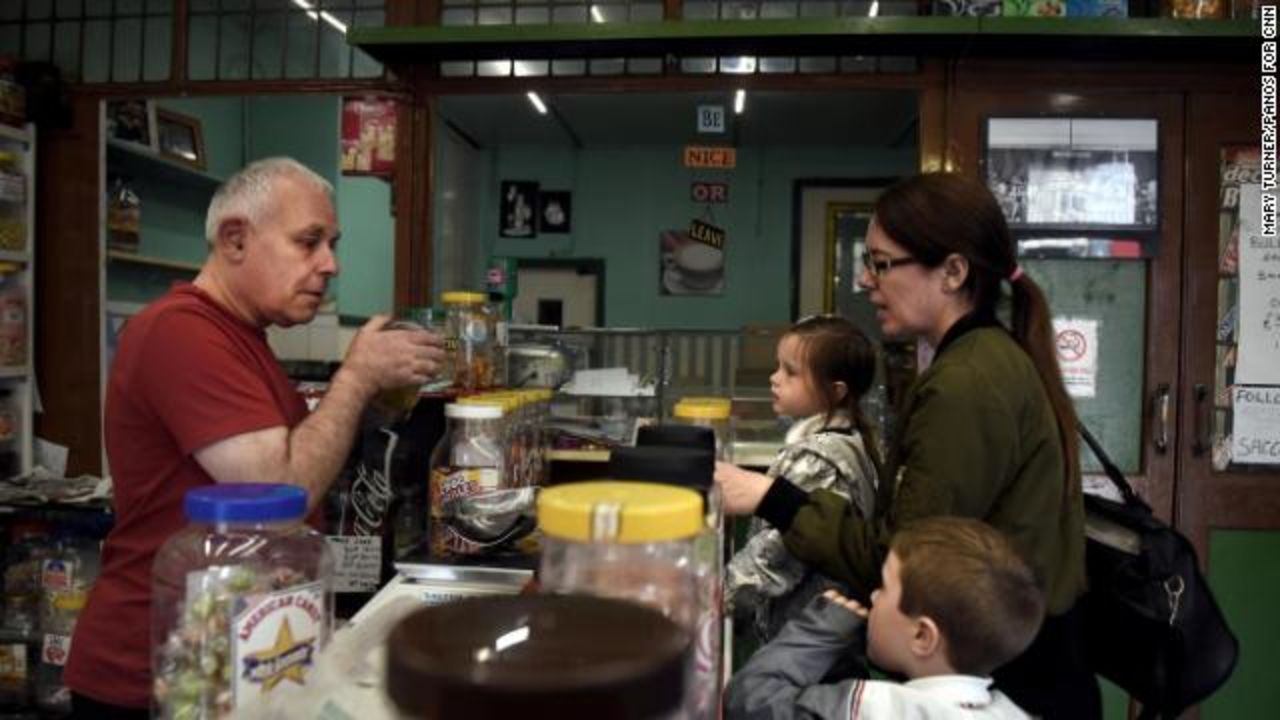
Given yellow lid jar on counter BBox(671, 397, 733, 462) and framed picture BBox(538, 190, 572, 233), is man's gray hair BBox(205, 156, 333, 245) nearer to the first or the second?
yellow lid jar on counter BBox(671, 397, 733, 462)

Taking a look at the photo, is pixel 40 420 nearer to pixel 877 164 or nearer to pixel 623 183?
pixel 623 183

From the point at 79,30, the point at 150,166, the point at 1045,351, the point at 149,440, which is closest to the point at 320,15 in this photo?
the point at 79,30

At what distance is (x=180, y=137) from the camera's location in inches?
185

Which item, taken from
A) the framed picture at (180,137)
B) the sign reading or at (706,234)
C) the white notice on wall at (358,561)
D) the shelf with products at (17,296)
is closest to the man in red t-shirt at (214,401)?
the white notice on wall at (358,561)

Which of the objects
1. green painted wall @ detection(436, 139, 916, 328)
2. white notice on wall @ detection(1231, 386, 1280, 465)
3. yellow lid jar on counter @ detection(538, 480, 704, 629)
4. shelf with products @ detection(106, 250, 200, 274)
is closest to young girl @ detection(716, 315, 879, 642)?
yellow lid jar on counter @ detection(538, 480, 704, 629)

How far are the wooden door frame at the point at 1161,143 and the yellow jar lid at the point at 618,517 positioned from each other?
8.69ft

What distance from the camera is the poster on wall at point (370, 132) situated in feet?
10.2

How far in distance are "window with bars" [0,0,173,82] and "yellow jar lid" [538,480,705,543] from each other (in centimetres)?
346

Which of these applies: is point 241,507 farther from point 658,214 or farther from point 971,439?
point 658,214

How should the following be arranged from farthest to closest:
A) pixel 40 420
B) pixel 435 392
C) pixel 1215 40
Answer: pixel 40 420 → pixel 1215 40 → pixel 435 392

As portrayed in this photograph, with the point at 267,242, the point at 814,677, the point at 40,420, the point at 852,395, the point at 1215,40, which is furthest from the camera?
the point at 40,420

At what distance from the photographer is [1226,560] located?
2957 millimetres

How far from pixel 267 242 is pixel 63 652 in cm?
217

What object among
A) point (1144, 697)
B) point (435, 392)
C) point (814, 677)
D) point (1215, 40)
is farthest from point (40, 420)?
point (1215, 40)
